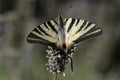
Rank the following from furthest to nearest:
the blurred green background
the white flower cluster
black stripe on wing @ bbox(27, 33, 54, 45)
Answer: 1. the blurred green background
2. the white flower cluster
3. black stripe on wing @ bbox(27, 33, 54, 45)

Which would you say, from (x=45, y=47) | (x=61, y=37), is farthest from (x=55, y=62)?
(x=45, y=47)

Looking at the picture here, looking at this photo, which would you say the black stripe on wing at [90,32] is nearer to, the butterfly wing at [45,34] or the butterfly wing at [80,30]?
the butterfly wing at [80,30]

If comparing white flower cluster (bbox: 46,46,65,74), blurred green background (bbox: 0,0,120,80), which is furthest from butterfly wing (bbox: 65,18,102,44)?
blurred green background (bbox: 0,0,120,80)

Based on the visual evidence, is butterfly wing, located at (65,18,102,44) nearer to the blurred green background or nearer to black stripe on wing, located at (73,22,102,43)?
black stripe on wing, located at (73,22,102,43)

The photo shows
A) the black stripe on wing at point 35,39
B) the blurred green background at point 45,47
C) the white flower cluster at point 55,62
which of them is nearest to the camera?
the black stripe on wing at point 35,39

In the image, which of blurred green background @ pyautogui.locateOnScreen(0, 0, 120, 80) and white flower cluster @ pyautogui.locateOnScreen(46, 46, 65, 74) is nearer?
white flower cluster @ pyautogui.locateOnScreen(46, 46, 65, 74)

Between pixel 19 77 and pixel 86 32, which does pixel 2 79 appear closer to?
pixel 19 77

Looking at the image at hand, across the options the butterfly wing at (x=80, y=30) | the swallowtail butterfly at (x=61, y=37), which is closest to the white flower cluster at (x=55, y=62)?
the swallowtail butterfly at (x=61, y=37)
